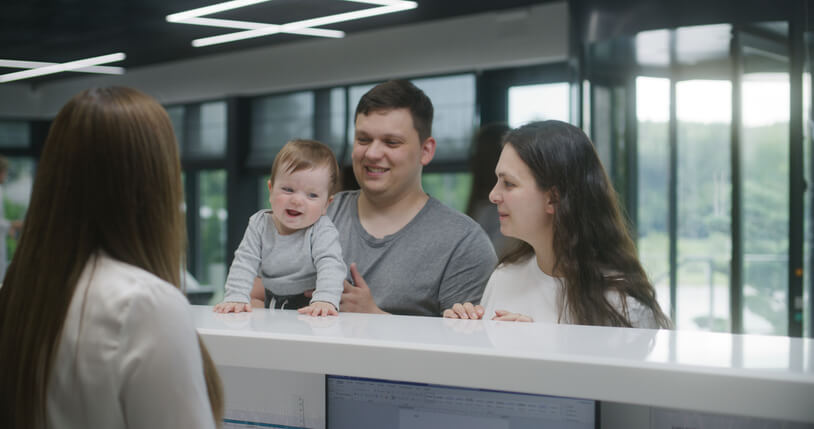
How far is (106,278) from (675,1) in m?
3.81

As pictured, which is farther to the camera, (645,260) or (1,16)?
(1,16)

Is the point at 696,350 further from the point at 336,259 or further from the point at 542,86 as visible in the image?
the point at 542,86

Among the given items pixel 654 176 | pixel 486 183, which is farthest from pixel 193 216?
pixel 486 183

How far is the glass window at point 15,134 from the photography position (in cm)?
905

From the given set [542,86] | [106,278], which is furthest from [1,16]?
[106,278]

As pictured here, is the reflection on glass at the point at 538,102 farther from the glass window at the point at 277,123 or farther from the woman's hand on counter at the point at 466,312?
the woman's hand on counter at the point at 466,312

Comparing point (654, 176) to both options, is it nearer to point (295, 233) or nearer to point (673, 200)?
point (673, 200)

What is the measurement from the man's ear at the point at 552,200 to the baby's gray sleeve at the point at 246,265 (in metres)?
0.67

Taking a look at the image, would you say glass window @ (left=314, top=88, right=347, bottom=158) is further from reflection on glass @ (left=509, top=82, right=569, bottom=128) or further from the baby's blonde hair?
the baby's blonde hair

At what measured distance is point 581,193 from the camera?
1.54m

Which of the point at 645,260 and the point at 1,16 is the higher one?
the point at 1,16

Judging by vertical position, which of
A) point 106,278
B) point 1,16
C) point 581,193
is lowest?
point 106,278

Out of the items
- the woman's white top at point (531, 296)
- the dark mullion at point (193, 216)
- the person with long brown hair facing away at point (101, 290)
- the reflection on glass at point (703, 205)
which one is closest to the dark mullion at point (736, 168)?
the reflection on glass at point (703, 205)

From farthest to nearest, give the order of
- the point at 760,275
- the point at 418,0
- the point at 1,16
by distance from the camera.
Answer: the point at 1,16 → the point at 418,0 → the point at 760,275
